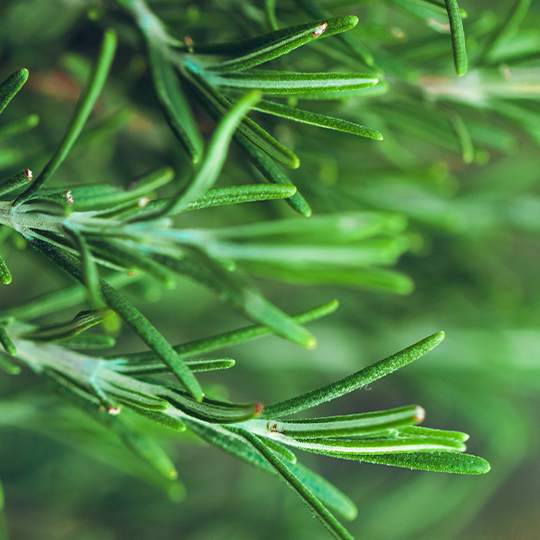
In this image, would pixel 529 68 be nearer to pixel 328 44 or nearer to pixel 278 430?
pixel 328 44

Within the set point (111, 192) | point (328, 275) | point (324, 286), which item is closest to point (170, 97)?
point (111, 192)

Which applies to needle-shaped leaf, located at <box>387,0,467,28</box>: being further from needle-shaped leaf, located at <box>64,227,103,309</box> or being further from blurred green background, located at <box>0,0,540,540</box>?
needle-shaped leaf, located at <box>64,227,103,309</box>

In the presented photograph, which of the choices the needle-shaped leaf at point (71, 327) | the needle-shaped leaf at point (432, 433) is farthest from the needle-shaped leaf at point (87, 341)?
the needle-shaped leaf at point (432, 433)

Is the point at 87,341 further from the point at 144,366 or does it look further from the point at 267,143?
the point at 267,143

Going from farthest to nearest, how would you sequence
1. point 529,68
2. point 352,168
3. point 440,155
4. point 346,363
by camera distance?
1. point 440,155
2. point 346,363
3. point 352,168
4. point 529,68

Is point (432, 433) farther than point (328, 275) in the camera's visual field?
No

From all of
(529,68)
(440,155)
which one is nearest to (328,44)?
(529,68)
